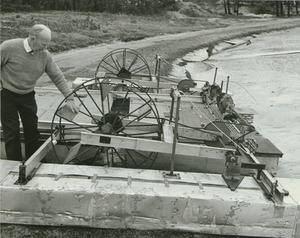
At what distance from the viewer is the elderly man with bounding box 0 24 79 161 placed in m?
4.56

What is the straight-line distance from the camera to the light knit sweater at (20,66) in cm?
458

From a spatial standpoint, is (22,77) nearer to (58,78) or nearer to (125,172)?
(58,78)

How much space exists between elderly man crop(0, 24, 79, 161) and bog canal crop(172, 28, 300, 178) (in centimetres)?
339

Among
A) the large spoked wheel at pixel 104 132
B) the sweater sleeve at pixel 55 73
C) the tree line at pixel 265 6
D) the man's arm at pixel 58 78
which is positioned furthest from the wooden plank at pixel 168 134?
the tree line at pixel 265 6

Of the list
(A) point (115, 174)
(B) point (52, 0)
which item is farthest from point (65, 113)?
(B) point (52, 0)

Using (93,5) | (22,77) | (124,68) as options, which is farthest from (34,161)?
Result: (93,5)

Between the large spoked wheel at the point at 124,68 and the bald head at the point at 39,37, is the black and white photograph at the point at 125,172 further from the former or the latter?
the large spoked wheel at the point at 124,68

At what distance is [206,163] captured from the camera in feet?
19.3

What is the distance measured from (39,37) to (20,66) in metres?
0.43

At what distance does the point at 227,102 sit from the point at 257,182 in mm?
2277

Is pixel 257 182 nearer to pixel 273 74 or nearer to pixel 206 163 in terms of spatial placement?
pixel 206 163

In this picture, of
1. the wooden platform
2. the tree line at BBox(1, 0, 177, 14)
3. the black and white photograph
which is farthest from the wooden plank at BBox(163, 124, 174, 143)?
the tree line at BBox(1, 0, 177, 14)

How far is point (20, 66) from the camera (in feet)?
15.4

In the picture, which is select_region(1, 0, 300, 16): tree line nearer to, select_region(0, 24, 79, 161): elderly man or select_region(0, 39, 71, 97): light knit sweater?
select_region(0, 24, 79, 161): elderly man
